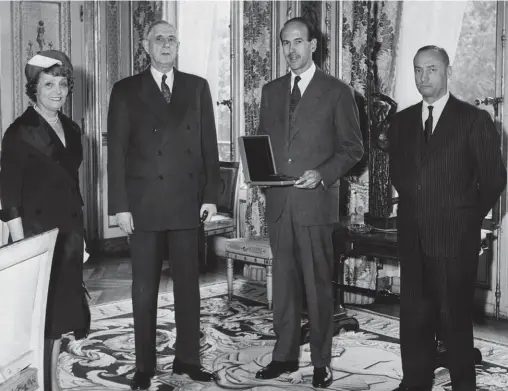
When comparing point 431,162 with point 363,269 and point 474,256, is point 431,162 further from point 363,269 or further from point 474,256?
point 363,269

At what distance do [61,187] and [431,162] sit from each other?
5.38 ft

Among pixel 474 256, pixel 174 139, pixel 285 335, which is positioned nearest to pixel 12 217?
pixel 174 139

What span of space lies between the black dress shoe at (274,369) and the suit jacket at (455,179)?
1031 mm

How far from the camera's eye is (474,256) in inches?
118

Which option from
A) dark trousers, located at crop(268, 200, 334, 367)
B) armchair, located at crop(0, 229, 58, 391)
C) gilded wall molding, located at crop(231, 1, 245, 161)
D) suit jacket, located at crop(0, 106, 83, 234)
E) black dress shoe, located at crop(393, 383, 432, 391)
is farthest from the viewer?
gilded wall molding, located at crop(231, 1, 245, 161)

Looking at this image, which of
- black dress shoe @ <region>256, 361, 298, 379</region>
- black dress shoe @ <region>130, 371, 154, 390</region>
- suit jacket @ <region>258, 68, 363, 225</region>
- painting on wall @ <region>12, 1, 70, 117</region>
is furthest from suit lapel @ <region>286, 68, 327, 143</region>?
painting on wall @ <region>12, 1, 70, 117</region>

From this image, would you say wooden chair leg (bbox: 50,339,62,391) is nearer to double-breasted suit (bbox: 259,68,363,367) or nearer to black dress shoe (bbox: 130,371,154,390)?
black dress shoe (bbox: 130,371,154,390)

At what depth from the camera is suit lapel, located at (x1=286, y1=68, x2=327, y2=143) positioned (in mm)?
3410

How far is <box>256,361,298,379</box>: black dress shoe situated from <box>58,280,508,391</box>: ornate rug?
33 millimetres

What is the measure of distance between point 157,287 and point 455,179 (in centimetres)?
155

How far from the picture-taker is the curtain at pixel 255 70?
604 centimetres

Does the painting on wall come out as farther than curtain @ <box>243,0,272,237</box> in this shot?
Yes

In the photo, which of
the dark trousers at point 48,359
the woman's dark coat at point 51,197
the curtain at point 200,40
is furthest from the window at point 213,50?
the dark trousers at point 48,359

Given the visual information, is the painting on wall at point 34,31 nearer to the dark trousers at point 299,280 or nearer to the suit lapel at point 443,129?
the dark trousers at point 299,280
